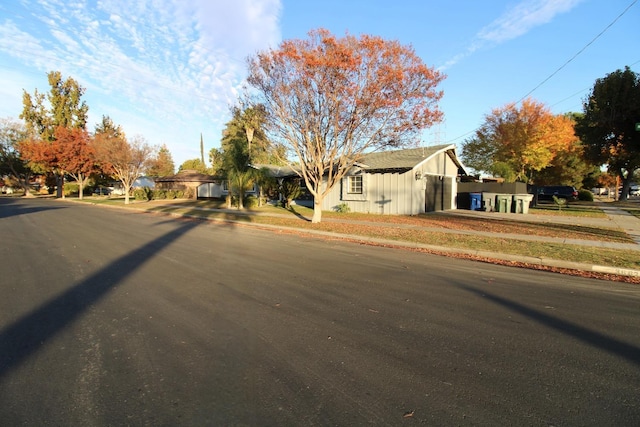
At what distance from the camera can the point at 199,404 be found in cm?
277

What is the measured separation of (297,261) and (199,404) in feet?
17.9

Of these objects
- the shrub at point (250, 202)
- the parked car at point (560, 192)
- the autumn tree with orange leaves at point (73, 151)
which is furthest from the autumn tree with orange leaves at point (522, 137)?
the autumn tree with orange leaves at point (73, 151)

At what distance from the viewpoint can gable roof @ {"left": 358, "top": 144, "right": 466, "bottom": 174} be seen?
20250 millimetres

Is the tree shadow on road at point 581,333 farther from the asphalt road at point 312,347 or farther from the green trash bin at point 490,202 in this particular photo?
the green trash bin at point 490,202

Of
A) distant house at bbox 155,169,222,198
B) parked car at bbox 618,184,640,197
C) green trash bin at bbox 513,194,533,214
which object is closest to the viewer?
green trash bin at bbox 513,194,533,214

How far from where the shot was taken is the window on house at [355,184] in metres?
21.9

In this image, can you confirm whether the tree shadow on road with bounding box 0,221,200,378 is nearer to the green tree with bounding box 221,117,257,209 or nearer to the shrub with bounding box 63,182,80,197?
the green tree with bounding box 221,117,257,209

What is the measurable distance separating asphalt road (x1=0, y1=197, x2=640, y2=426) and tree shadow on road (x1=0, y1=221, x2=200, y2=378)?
0.02 meters

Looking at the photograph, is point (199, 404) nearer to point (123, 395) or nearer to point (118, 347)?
point (123, 395)

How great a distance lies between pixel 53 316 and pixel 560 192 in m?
47.2

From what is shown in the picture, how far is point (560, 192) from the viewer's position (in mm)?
40219

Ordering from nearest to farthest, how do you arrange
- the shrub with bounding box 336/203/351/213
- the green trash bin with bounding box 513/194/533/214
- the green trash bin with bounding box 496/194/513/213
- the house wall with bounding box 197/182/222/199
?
the green trash bin with bounding box 513/194/533/214 < the shrub with bounding box 336/203/351/213 < the green trash bin with bounding box 496/194/513/213 < the house wall with bounding box 197/182/222/199

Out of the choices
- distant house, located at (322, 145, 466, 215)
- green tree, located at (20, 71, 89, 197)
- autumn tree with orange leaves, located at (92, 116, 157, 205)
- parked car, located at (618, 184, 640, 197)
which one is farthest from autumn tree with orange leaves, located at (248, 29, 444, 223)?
parked car, located at (618, 184, 640, 197)

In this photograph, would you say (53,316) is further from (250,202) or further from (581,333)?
(250,202)
